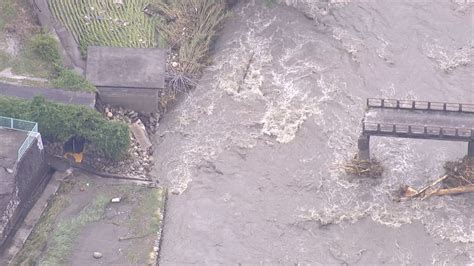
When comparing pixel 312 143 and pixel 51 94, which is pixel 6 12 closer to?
pixel 51 94

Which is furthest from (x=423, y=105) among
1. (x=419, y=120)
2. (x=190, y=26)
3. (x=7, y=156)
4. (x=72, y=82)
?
(x=7, y=156)

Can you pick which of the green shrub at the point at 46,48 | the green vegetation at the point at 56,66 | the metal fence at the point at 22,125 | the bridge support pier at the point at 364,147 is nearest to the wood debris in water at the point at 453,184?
the bridge support pier at the point at 364,147

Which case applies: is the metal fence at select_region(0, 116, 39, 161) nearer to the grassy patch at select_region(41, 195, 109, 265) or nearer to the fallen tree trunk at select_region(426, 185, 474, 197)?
the grassy patch at select_region(41, 195, 109, 265)

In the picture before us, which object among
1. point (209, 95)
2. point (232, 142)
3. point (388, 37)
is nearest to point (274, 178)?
point (232, 142)

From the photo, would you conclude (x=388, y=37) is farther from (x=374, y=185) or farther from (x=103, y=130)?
(x=103, y=130)

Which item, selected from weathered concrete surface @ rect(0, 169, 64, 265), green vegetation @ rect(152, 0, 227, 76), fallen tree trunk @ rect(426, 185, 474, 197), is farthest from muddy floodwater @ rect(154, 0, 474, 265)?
weathered concrete surface @ rect(0, 169, 64, 265)
